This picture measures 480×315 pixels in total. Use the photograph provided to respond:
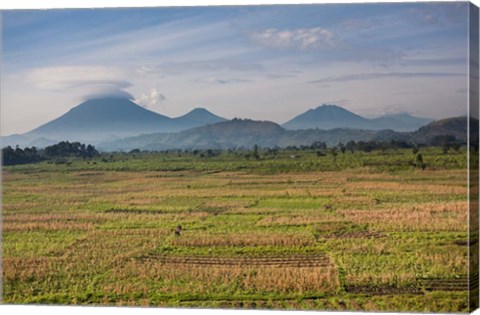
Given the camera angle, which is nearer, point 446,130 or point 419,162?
point 446,130

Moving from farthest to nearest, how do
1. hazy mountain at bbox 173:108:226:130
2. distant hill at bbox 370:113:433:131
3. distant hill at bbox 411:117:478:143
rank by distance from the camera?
1. hazy mountain at bbox 173:108:226:130
2. distant hill at bbox 370:113:433:131
3. distant hill at bbox 411:117:478:143

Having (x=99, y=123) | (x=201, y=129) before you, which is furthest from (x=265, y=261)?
(x=99, y=123)

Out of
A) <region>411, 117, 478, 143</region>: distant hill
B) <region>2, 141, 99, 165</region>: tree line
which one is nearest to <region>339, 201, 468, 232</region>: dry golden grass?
<region>411, 117, 478, 143</region>: distant hill

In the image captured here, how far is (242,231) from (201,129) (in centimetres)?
97

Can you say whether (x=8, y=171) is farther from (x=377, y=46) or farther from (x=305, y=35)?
(x=377, y=46)

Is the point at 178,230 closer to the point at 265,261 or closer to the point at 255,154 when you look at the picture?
the point at 265,261

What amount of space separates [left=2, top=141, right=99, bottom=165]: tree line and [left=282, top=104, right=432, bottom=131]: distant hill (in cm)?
192

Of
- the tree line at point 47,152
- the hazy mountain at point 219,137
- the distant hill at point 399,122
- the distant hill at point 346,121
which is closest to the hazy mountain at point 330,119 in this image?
the distant hill at point 346,121

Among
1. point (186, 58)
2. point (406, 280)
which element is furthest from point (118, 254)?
point (406, 280)

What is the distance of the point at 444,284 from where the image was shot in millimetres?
7215

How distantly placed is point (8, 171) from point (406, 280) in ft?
12.4

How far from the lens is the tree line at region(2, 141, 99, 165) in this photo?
8.25 meters

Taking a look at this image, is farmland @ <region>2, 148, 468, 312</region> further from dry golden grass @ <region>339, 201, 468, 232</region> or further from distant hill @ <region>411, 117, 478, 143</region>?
distant hill @ <region>411, 117, 478, 143</region>

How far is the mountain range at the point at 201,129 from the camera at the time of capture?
7566mm
